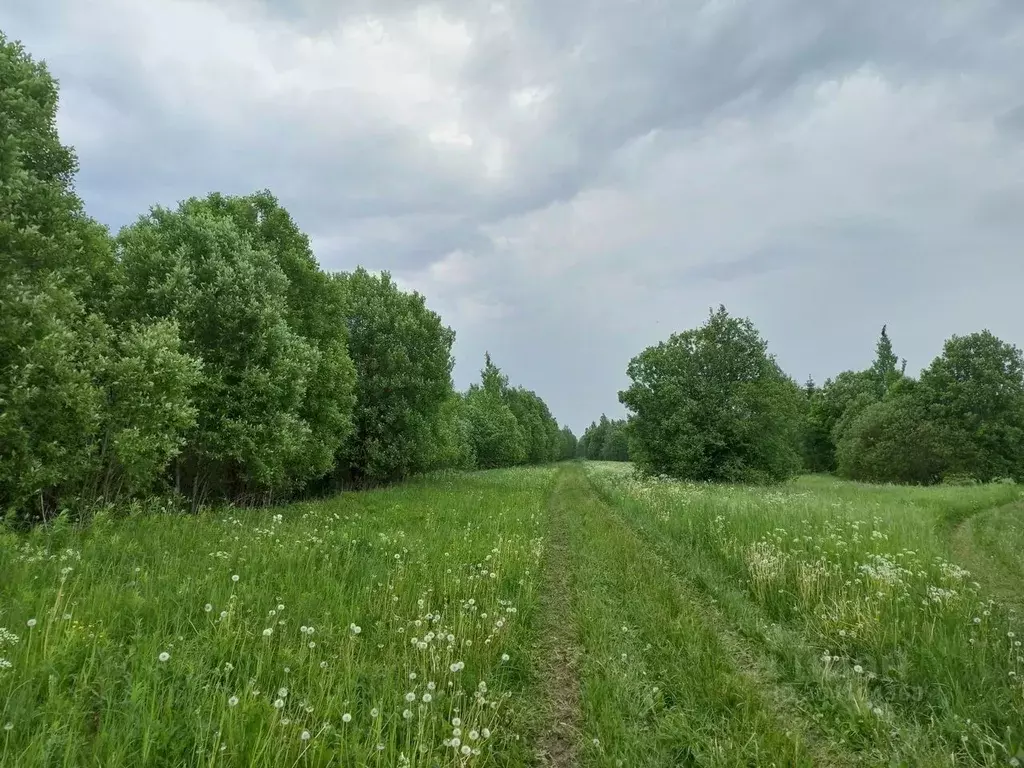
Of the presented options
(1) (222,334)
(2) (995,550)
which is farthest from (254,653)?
(2) (995,550)

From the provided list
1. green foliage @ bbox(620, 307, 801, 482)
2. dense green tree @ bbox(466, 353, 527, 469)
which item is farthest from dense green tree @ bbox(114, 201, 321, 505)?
dense green tree @ bbox(466, 353, 527, 469)

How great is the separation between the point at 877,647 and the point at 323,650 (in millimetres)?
6609

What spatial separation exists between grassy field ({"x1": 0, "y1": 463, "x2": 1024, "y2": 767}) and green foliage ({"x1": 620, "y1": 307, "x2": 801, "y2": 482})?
22.6 metres

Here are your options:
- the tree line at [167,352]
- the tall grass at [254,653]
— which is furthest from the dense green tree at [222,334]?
the tall grass at [254,653]

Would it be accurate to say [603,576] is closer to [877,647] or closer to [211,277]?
[877,647]

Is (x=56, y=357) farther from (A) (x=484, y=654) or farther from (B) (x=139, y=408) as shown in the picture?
(A) (x=484, y=654)

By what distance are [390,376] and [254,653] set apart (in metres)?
23.5

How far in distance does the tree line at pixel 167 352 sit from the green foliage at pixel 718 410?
17600 millimetres

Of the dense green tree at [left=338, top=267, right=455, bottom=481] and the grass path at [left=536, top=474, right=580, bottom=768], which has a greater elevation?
the dense green tree at [left=338, top=267, right=455, bottom=481]

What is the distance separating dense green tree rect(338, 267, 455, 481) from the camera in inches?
1068

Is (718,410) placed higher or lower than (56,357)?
higher

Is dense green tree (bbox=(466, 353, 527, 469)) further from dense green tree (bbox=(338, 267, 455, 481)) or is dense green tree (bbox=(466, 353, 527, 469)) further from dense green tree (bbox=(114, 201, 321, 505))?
dense green tree (bbox=(114, 201, 321, 505))

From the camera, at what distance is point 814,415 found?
77.2 m

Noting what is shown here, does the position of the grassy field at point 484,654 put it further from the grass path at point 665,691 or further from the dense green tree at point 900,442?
the dense green tree at point 900,442
